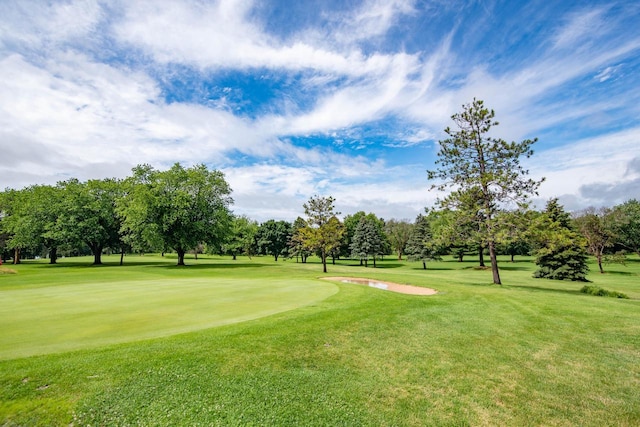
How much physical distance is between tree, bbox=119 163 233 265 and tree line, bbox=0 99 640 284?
0.14 metres

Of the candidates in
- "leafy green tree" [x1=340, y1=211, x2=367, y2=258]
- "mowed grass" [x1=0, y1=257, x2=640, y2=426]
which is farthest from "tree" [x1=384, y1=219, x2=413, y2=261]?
"mowed grass" [x1=0, y1=257, x2=640, y2=426]

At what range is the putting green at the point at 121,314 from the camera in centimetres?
721

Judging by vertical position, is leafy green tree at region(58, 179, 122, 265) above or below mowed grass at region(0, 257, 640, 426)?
above

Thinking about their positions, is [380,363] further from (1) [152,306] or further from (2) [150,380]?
(1) [152,306]

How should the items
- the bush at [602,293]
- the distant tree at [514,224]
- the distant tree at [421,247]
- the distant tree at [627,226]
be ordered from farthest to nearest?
the distant tree at [627,226] < the distant tree at [421,247] < the distant tree at [514,224] < the bush at [602,293]

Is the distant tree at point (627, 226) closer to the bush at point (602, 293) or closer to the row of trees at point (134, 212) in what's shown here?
the bush at point (602, 293)

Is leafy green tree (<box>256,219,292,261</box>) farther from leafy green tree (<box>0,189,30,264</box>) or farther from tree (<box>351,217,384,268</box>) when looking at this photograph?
leafy green tree (<box>0,189,30,264</box>)

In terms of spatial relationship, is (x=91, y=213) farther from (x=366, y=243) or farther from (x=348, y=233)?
(x=348, y=233)

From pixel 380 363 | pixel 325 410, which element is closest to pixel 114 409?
pixel 325 410

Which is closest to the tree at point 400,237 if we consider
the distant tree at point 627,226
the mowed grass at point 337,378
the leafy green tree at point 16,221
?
the distant tree at point 627,226

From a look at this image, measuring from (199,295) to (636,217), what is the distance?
82.9 metres

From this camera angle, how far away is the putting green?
23.7 feet

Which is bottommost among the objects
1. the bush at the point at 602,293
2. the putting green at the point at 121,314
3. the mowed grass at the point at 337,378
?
the bush at the point at 602,293

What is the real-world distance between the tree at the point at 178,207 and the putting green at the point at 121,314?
29526 mm
